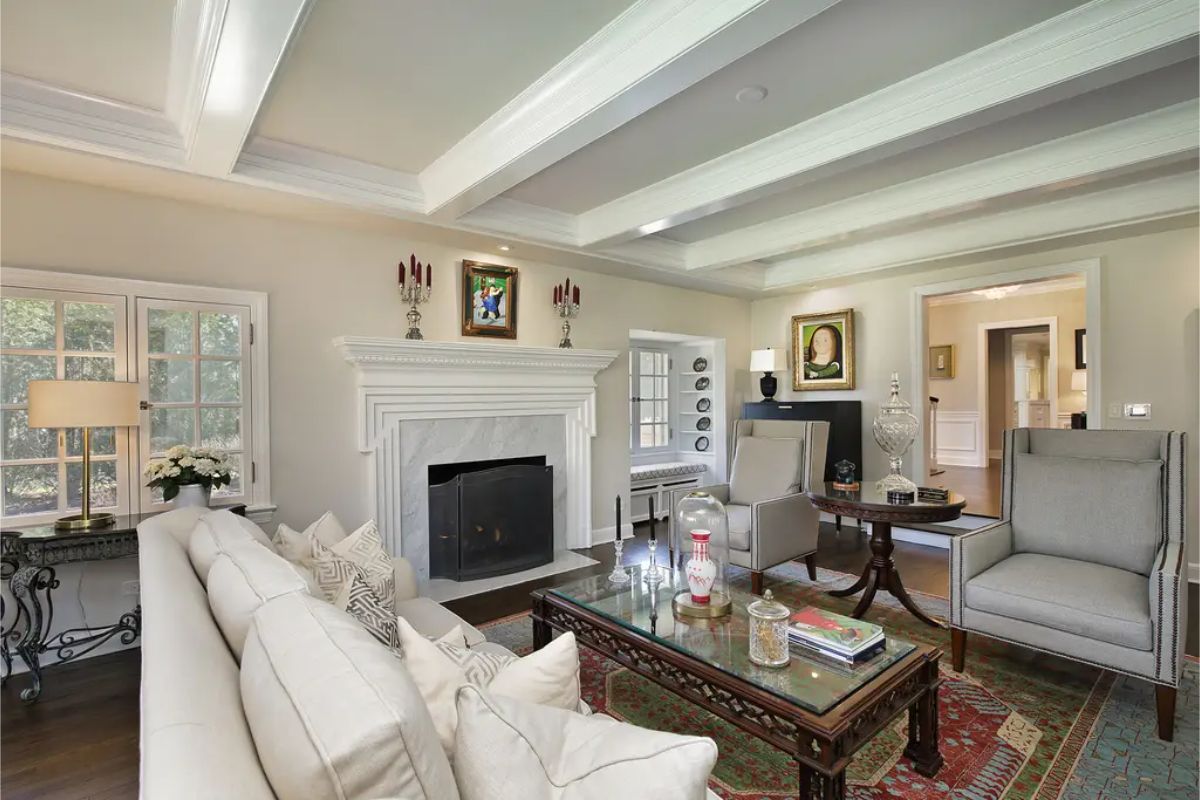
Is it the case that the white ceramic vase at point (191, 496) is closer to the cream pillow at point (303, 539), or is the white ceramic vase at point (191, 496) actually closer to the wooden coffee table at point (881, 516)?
→ the cream pillow at point (303, 539)

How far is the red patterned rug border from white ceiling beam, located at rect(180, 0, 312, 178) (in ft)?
10.9

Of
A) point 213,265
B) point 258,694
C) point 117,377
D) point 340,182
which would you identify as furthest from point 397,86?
point 258,694

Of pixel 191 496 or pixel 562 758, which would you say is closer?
pixel 562 758

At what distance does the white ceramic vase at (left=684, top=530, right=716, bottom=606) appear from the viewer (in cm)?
216

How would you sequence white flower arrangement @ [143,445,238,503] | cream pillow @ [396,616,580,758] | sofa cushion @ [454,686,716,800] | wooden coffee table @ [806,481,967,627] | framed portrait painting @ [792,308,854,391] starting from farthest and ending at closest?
framed portrait painting @ [792,308,854,391]
wooden coffee table @ [806,481,967,627]
white flower arrangement @ [143,445,238,503]
cream pillow @ [396,616,580,758]
sofa cushion @ [454,686,716,800]

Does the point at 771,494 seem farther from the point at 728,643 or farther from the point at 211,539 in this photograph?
the point at 211,539

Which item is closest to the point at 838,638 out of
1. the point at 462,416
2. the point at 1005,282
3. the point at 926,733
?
the point at 926,733

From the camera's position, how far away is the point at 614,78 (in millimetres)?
2158

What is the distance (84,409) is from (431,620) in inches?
72.8

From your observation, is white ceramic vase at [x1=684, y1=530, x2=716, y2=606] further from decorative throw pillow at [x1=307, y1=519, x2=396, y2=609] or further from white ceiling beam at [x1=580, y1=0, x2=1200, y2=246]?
white ceiling beam at [x1=580, y1=0, x2=1200, y2=246]

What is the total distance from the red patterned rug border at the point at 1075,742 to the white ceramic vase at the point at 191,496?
3.51 m

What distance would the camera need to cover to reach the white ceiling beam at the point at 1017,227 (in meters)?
3.52

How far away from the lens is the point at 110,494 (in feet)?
9.71

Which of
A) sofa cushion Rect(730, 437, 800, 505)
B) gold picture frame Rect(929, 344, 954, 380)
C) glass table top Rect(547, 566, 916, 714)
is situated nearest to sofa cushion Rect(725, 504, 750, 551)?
sofa cushion Rect(730, 437, 800, 505)
